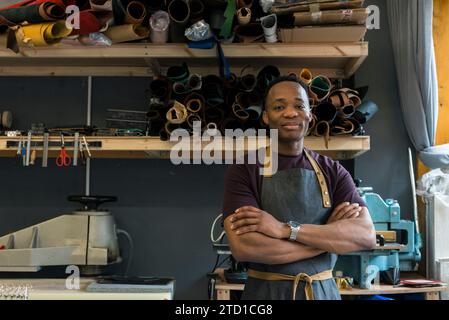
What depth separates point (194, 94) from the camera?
7.97ft

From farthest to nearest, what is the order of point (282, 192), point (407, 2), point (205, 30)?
1. point (407, 2)
2. point (205, 30)
3. point (282, 192)

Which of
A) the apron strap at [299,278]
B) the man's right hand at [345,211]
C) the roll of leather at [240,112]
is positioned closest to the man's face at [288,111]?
the man's right hand at [345,211]

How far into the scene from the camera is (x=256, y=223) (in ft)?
5.12

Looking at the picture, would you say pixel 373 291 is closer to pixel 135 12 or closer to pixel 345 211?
pixel 345 211

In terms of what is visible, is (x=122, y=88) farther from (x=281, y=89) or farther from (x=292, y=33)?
(x=281, y=89)

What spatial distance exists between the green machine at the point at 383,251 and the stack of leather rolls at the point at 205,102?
80 centimetres

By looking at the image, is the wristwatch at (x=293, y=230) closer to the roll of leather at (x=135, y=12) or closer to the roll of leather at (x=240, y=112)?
the roll of leather at (x=240, y=112)

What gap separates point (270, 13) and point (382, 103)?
1060 mm

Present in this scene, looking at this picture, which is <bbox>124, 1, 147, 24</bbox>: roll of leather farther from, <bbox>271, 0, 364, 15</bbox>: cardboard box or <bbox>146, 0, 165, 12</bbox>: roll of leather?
<bbox>271, 0, 364, 15</bbox>: cardboard box

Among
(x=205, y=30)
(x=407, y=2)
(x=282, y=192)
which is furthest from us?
(x=407, y=2)

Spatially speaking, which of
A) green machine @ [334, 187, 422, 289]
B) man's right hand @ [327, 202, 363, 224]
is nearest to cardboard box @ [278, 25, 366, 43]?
green machine @ [334, 187, 422, 289]

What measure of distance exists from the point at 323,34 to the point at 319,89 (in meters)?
0.29

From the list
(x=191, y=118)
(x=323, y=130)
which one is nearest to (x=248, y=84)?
(x=191, y=118)
